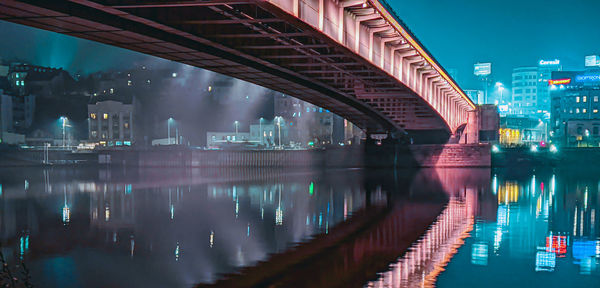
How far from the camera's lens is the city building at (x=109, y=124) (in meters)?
141

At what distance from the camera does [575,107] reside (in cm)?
15412

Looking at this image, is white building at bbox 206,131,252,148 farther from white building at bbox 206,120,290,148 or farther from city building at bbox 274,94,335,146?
city building at bbox 274,94,335,146

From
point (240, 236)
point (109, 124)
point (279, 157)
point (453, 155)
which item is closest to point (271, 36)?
A: point (240, 236)

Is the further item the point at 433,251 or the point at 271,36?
the point at 271,36

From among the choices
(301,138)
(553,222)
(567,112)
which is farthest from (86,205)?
(567,112)

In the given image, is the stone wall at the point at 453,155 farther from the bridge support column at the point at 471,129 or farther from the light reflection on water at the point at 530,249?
the light reflection on water at the point at 530,249

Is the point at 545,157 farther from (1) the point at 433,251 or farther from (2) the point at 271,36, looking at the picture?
(1) the point at 433,251

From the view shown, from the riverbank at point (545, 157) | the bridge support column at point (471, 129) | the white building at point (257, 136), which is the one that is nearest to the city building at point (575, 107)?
the riverbank at point (545, 157)

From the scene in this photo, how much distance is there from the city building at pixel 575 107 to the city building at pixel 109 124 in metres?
107

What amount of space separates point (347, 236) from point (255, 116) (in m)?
131

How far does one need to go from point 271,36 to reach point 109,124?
123 m

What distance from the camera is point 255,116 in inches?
6029

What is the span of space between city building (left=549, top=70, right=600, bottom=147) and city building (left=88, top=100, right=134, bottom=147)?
4217 inches

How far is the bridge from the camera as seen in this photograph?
71.8 ft
